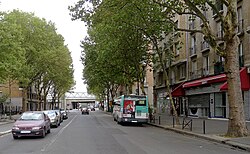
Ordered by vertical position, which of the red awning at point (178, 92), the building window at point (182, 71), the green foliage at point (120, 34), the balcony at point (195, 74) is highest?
the green foliage at point (120, 34)

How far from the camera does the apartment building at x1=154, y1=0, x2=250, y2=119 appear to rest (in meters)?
28.9

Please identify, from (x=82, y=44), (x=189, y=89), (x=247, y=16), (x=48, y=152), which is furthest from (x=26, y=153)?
(x=82, y=44)

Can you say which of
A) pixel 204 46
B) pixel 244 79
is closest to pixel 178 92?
pixel 204 46

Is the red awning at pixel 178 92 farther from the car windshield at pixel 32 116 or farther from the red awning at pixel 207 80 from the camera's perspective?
the car windshield at pixel 32 116

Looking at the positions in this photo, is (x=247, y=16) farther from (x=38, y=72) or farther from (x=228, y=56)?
(x=38, y=72)

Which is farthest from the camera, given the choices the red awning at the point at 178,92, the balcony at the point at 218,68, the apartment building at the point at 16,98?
the apartment building at the point at 16,98

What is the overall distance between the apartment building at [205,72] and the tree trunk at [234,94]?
303 inches

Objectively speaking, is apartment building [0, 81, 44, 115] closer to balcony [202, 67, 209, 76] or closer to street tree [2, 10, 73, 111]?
street tree [2, 10, 73, 111]

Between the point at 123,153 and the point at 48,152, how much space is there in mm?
2697

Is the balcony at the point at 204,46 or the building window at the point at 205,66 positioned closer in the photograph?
the balcony at the point at 204,46

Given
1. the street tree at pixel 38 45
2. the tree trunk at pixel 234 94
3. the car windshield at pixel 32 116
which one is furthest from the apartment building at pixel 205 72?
the street tree at pixel 38 45

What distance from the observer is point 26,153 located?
12953 mm

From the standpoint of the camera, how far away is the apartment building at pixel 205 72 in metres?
28.9

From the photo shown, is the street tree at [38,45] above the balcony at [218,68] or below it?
above
